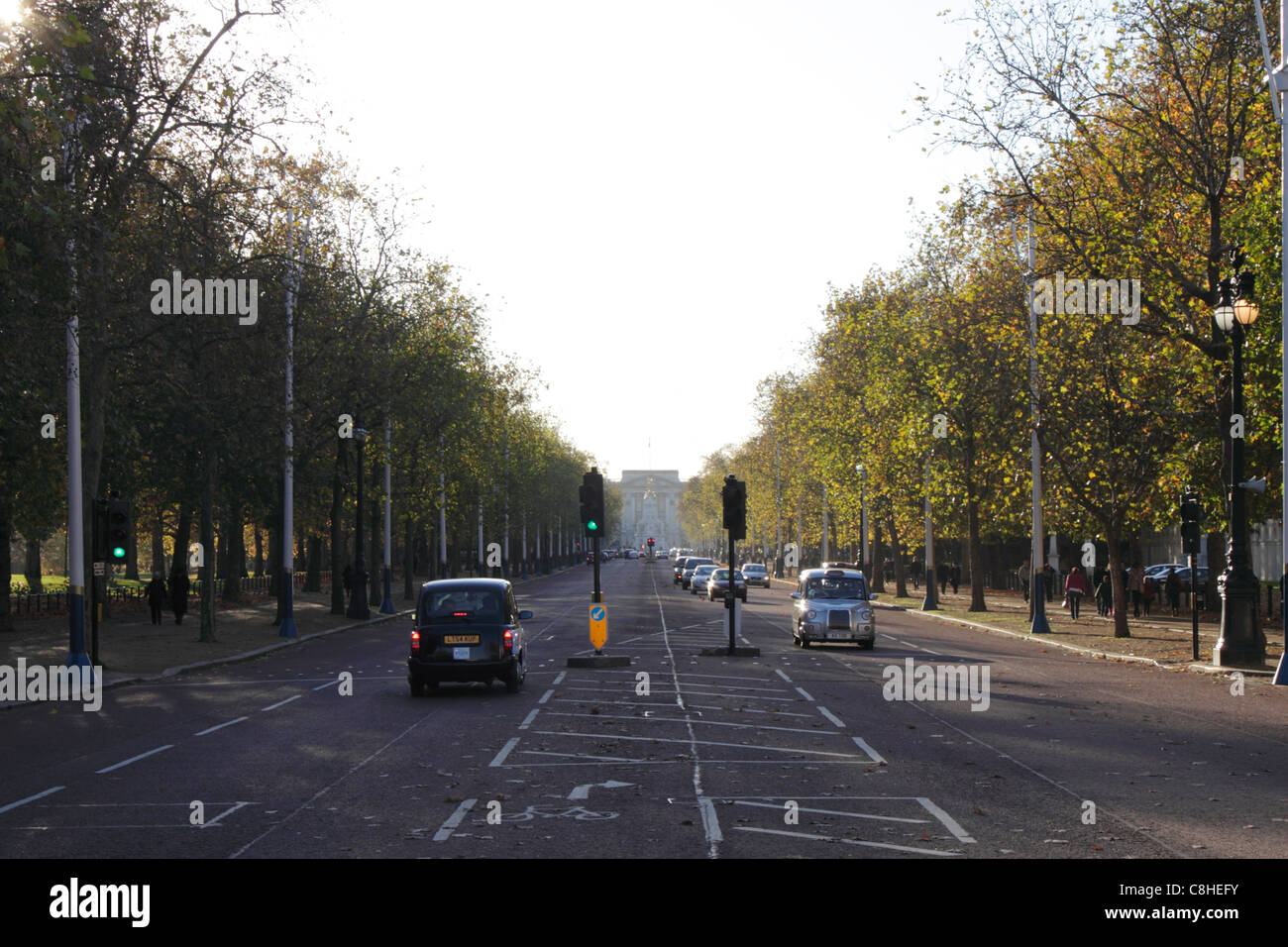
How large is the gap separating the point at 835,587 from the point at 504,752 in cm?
1883

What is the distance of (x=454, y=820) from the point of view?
33.3ft

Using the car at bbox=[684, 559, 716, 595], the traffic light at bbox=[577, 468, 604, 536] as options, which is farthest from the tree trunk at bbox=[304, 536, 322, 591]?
the traffic light at bbox=[577, 468, 604, 536]

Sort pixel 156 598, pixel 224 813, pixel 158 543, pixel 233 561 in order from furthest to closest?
pixel 158 543
pixel 233 561
pixel 156 598
pixel 224 813

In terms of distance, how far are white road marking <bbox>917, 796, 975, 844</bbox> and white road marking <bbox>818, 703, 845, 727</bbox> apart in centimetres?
548

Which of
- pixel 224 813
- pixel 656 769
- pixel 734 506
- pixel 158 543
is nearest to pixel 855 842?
pixel 656 769

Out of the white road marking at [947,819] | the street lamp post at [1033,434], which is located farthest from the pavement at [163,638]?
the street lamp post at [1033,434]

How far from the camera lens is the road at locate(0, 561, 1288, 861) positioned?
9.47 metres

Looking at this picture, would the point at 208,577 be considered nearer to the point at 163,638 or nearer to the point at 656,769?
the point at 163,638

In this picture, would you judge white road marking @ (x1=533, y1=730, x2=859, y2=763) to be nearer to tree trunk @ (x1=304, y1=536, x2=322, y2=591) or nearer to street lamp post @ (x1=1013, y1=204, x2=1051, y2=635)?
street lamp post @ (x1=1013, y1=204, x2=1051, y2=635)

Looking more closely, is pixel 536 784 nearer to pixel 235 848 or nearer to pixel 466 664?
pixel 235 848

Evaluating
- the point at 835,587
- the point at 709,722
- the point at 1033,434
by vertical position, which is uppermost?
the point at 1033,434
